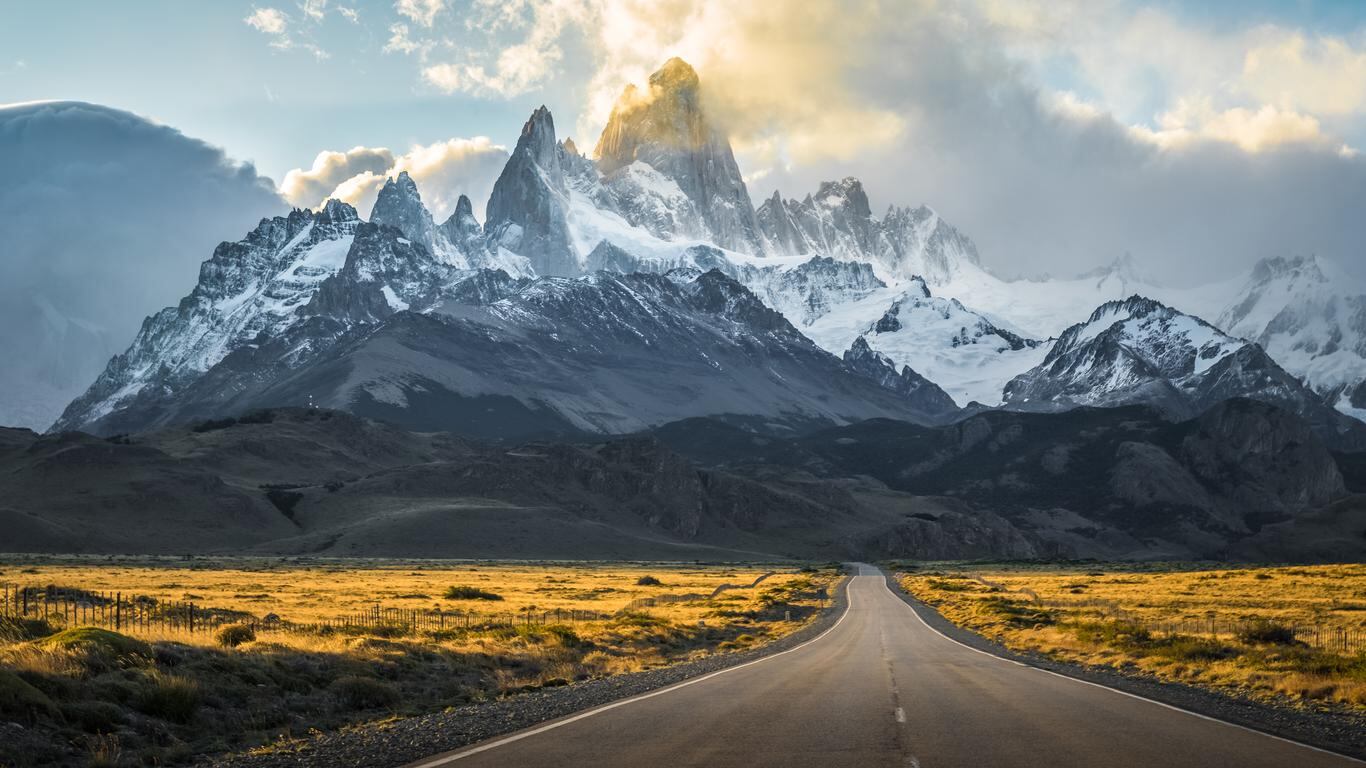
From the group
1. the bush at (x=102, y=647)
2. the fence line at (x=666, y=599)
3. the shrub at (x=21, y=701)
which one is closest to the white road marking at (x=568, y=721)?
the shrub at (x=21, y=701)

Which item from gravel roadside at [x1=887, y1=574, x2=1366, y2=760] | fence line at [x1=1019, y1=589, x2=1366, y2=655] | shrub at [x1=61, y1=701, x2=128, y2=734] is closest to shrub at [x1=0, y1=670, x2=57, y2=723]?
shrub at [x1=61, y1=701, x2=128, y2=734]

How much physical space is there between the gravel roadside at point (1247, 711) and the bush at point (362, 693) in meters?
17.1

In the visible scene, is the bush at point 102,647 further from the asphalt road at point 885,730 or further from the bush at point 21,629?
the asphalt road at point 885,730

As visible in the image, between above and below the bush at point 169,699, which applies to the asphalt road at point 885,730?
below

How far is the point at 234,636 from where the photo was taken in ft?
101

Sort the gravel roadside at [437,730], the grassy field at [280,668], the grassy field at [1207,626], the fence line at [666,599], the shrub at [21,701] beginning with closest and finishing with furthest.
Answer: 1. the gravel roadside at [437,730]
2. the shrub at [21,701]
3. the grassy field at [280,668]
4. the grassy field at [1207,626]
5. the fence line at [666,599]

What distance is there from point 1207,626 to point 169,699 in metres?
44.5

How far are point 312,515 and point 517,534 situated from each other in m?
34.8

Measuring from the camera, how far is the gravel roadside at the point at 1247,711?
21000 mm

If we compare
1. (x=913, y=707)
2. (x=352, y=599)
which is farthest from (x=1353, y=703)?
(x=352, y=599)

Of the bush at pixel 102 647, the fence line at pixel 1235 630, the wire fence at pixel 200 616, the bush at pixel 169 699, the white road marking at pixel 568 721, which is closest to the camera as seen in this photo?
the white road marking at pixel 568 721

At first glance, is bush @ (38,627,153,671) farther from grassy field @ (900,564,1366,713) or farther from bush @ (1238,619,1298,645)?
bush @ (1238,619,1298,645)

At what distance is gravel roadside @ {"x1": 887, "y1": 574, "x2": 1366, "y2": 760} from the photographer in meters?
21.0

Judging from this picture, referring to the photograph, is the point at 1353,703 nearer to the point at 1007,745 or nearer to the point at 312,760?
the point at 1007,745
